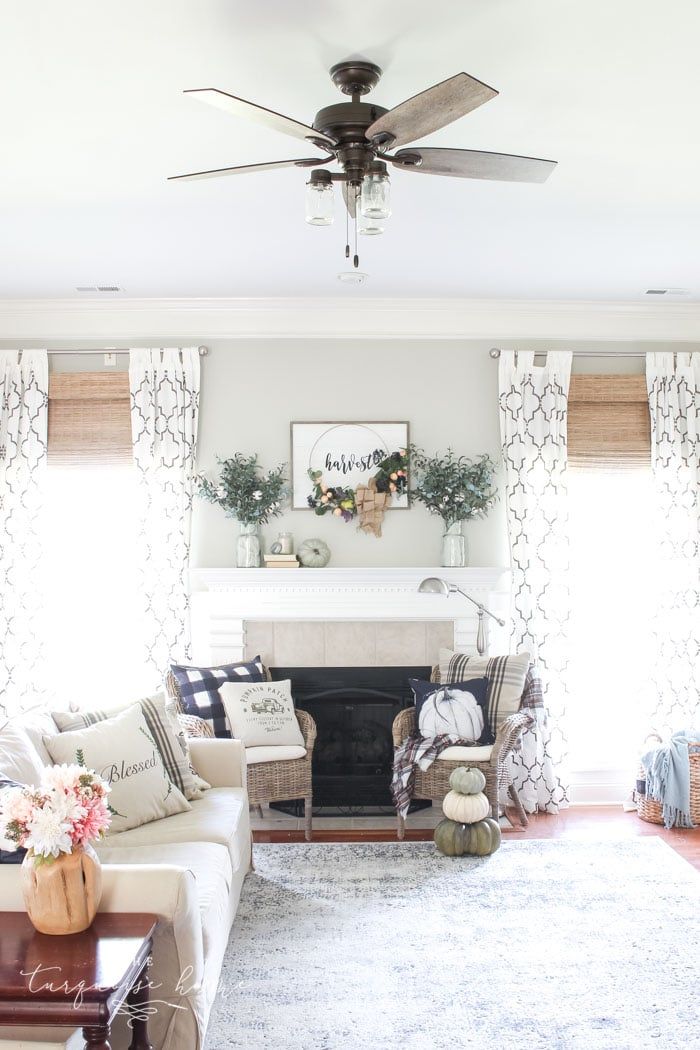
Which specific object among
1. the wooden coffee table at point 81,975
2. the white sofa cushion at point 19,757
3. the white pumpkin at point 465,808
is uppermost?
the white sofa cushion at point 19,757

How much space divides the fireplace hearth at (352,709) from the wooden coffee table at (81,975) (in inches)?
114

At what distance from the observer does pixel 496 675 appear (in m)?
4.95

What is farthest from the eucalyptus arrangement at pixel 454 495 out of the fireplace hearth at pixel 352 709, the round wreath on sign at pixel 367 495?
the fireplace hearth at pixel 352 709

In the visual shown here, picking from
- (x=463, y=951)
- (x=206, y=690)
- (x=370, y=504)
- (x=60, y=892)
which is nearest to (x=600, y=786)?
(x=370, y=504)

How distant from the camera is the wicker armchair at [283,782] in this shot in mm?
4613

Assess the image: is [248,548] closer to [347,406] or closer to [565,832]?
[347,406]

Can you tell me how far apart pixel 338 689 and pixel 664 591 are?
202 cm

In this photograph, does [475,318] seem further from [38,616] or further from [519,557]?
[38,616]

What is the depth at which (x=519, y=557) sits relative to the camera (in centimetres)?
533

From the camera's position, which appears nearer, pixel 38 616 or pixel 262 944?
pixel 262 944

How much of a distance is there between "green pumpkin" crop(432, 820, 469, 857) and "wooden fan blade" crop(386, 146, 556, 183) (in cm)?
304

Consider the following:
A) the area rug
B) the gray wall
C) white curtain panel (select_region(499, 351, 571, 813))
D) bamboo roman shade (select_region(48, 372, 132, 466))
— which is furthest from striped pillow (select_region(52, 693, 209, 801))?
white curtain panel (select_region(499, 351, 571, 813))

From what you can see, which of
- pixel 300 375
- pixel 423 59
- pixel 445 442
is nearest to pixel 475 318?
pixel 445 442

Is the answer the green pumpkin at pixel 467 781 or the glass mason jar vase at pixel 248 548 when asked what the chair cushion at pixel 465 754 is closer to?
the green pumpkin at pixel 467 781
